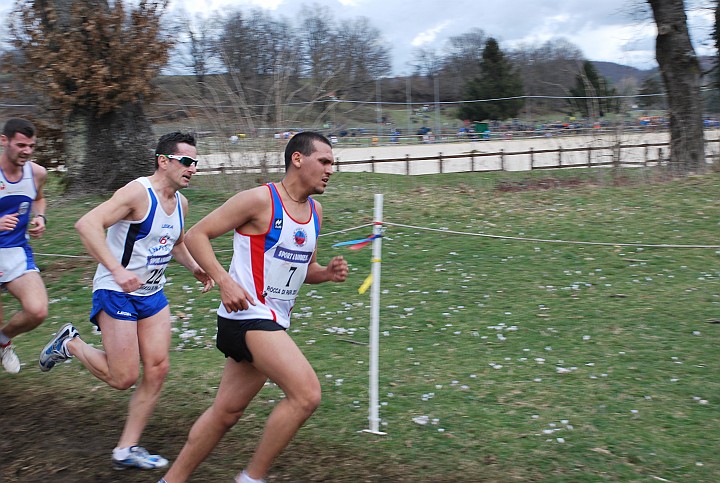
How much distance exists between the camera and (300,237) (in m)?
3.99

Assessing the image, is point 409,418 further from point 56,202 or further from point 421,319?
point 56,202

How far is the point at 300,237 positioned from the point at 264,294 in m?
0.37

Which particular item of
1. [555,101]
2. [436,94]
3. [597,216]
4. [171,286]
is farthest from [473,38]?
[171,286]

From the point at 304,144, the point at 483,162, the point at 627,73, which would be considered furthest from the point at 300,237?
the point at 483,162

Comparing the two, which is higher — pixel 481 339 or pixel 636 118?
pixel 636 118

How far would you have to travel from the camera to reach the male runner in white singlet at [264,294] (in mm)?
3779

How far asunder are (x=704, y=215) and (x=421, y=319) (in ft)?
22.2

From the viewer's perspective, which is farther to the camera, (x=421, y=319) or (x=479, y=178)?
(x=479, y=178)

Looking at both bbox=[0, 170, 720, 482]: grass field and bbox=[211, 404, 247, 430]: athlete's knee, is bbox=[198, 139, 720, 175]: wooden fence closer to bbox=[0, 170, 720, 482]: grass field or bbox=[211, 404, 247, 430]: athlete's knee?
bbox=[0, 170, 720, 482]: grass field

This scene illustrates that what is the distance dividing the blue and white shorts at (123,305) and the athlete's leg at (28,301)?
139cm

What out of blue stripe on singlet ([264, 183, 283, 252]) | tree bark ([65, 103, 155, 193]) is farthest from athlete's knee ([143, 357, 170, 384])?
tree bark ([65, 103, 155, 193])

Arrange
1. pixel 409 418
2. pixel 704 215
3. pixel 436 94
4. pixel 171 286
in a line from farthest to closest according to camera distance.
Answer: pixel 436 94 → pixel 704 215 → pixel 171 286 → pixel 409 418

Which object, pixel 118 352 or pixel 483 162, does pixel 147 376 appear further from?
pixel 483 162

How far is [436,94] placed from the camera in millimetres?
43406
